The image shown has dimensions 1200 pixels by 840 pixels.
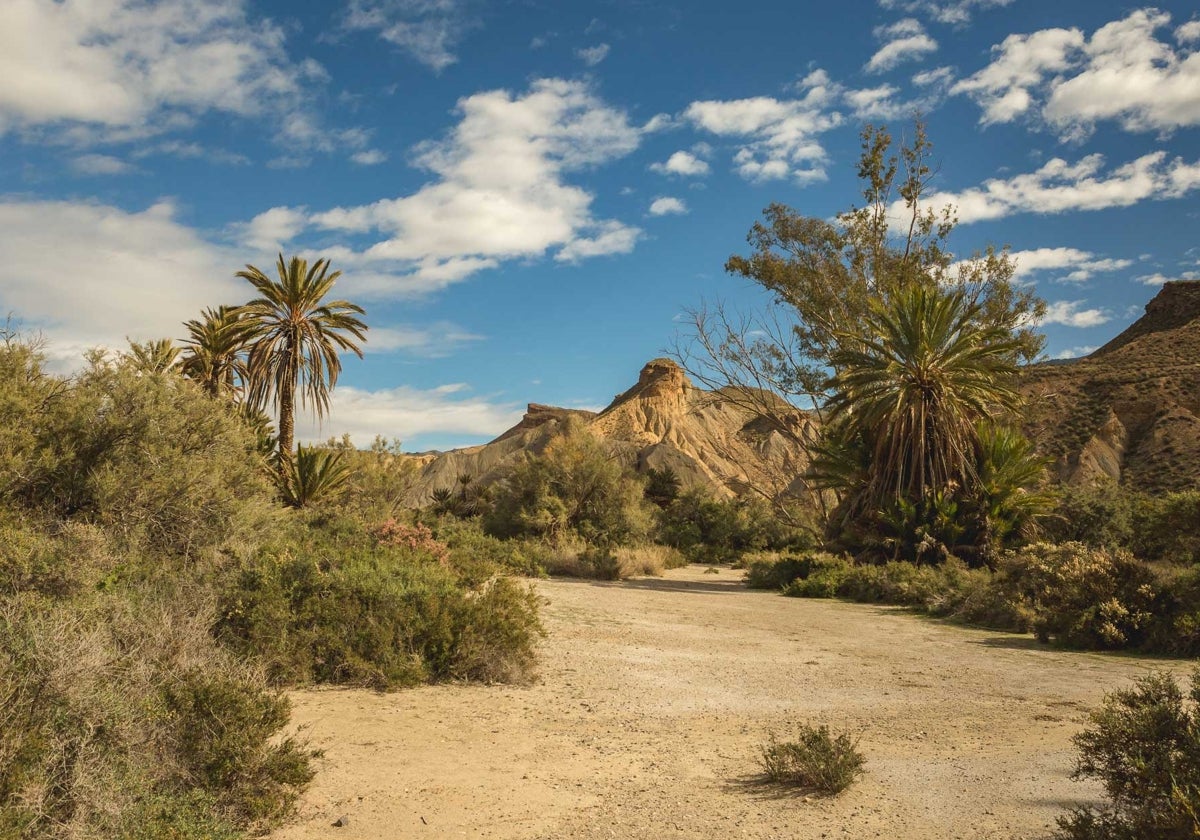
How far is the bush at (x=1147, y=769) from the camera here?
11.1 ft

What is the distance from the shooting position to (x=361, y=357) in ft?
80.6

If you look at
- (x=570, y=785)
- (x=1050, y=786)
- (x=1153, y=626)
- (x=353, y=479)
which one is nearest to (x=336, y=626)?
(x=570, y=785)

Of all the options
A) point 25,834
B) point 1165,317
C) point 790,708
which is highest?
point 1165,317

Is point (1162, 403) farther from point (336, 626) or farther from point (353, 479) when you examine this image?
point (336, 626)

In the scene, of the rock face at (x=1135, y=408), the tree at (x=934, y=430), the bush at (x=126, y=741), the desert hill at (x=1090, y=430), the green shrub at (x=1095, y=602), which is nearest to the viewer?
the bush at (x=126, y=741)

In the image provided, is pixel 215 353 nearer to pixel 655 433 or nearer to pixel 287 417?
pixel 287 417

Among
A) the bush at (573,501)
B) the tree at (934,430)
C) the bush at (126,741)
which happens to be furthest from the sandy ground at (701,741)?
the bush at (573,501)

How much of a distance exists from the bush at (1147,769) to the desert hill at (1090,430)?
69.4 ft

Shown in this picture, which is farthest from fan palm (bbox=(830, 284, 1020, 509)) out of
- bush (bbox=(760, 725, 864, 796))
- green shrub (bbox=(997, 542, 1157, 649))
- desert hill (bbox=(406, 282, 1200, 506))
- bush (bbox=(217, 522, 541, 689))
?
bush (bbox=(760, 725, 864, 796))

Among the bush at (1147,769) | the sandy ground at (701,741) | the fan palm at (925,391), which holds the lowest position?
the sandy ground at (701,741)

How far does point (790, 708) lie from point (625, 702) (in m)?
1.48

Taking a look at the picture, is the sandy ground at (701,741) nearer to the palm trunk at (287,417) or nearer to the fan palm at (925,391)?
the fan palm at (925,391)

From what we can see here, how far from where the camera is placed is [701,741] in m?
6.27

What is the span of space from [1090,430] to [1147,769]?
47.6 metres
